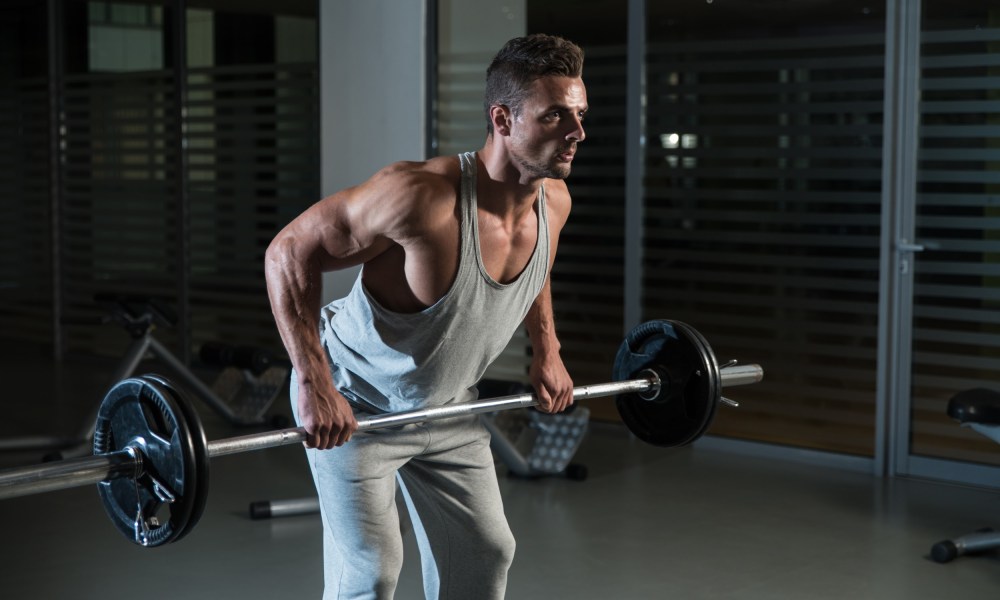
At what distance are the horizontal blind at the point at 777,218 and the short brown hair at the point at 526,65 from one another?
2.86 meters

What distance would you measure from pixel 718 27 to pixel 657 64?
309 millimetres

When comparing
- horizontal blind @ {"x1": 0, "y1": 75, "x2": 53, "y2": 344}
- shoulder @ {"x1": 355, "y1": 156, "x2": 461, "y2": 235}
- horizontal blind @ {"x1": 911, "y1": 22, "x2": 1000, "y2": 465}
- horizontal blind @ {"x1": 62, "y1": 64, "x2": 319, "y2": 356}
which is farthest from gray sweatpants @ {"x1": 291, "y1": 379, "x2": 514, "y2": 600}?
horizontal blind @ {"x1": 0, "y1": 75, "x2": 53, "y2": 344}

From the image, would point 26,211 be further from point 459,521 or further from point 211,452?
point 211,452

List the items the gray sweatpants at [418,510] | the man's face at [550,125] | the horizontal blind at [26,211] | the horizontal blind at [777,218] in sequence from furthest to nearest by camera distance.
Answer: the horizontal blind at [26,211], the horizontal blind at [777,218], the gray sweatpants at [418,510], the man's face at [550,125]

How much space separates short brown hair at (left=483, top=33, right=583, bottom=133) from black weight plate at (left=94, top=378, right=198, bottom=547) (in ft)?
2.32

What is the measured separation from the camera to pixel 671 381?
2.40 m

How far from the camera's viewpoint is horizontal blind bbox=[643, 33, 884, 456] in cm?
456

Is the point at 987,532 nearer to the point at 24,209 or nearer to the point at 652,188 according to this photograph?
the point at 652,188

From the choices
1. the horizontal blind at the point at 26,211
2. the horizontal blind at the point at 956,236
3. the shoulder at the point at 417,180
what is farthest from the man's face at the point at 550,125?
the horizontal blind at the point at 26,211

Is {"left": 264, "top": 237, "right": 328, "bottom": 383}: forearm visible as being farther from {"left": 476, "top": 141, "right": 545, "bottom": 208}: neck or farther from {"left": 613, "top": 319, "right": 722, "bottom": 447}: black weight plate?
{"left": 613, "top": 319, "right": 722, "bottom": 447}: black weight plate

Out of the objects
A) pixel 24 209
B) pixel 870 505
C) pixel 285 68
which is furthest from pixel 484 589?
pixel 24 209

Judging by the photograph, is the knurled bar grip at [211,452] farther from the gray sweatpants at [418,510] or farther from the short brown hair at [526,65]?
the short brown hair at [526,65]

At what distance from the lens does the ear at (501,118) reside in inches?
77.0

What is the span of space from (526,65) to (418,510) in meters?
0.85
